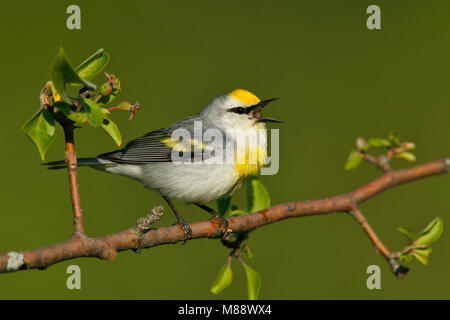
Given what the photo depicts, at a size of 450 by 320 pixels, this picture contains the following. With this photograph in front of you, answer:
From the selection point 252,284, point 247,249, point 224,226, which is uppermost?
point 224,226

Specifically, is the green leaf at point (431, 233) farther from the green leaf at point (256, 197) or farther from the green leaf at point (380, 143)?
the green leaf at point (256, 197)

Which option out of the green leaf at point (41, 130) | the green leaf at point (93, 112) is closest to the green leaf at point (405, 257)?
the green leaf at point (93, 112)

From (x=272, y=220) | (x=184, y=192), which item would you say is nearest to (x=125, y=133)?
(x=184, y=192)

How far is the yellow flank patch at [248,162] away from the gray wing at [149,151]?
22cm

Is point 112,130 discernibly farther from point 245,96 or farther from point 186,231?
point 245,96

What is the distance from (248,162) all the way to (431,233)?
107cm

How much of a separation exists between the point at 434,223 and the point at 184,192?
4.12 ft

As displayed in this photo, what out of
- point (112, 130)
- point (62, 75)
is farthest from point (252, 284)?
point (62, 75)

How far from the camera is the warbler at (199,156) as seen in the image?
7.61ft

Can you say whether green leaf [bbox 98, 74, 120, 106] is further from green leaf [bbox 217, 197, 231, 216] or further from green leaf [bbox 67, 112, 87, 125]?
green leaf [bbox 217, 197, 231, 216]

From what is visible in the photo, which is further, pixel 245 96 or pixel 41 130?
pixel 245 96

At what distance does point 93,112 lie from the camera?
124 centimetres

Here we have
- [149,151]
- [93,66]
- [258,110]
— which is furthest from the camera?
[258,110]

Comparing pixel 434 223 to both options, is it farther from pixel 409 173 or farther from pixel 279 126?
pixel 279 126
